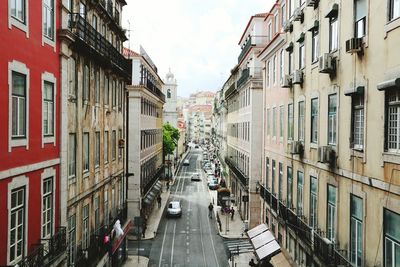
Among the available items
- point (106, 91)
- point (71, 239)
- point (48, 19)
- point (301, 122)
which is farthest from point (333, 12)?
point (71, 239)

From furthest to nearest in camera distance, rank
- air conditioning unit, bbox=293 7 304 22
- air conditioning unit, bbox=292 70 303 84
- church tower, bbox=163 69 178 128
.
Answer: church tower, bbox=163 69 178 128
air conditioning unit, bbox=293 7 304 22
air conditioning unit, bbox=292 70 303 84

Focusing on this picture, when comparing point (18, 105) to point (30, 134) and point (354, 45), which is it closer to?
point (30, 134)

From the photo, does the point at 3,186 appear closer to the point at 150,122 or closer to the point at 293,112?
the point at 293,112

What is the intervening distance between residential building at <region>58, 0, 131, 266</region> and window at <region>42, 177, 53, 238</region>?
0.92 meters

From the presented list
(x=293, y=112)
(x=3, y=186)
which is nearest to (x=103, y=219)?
(x=293, y=112)

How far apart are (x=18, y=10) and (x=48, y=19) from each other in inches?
105

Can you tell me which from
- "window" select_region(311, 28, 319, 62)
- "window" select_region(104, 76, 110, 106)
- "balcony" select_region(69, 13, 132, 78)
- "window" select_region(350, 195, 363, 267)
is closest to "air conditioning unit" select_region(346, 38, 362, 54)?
"window" select_region(350, 195, 363, 267)

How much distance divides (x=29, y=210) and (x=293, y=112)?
45.2 ft

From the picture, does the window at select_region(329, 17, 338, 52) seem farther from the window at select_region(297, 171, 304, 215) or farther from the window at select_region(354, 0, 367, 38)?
the window at select_region(297, 171, 304, 215)

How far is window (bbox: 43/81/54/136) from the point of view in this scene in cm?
1482

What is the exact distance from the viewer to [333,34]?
16.9 metres

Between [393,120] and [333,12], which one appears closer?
[393,120]

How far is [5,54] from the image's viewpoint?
11.5 m

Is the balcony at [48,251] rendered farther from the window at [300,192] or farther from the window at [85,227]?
the window at [300,192]
